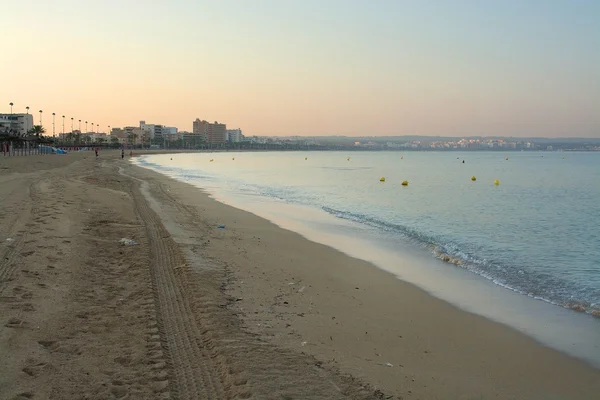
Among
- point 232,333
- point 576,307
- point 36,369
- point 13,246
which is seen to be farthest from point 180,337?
point 576,307

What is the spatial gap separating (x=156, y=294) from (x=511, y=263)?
8577 millimetres

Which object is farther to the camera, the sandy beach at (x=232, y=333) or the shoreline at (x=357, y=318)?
the shoreline at (x=357, y=318)

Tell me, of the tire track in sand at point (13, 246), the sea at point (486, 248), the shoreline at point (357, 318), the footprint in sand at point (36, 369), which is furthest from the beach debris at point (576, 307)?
the tire track in sand at point (13, 246)

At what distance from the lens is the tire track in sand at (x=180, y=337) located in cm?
407

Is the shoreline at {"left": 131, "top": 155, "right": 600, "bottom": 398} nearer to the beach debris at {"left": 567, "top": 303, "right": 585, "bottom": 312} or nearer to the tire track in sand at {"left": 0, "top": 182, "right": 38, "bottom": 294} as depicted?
the beach debris at {"left": 567, "top": 303, "right": 585, "bottom": 312}

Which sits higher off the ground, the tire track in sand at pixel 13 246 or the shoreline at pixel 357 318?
the tire track in sand at pixel 13 246

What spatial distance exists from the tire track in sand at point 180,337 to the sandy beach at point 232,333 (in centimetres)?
2

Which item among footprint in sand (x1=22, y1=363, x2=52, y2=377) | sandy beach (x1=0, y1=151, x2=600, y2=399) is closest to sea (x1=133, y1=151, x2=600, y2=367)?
sandy beach (x1=0, y1=151, x2=600, y2=399)

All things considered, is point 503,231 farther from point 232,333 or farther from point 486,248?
point 232,333

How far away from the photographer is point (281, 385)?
4242 millimetres

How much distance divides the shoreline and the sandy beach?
0.09 feet

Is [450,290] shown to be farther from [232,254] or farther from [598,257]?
[598,257]

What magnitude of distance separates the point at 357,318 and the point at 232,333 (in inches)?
79.3

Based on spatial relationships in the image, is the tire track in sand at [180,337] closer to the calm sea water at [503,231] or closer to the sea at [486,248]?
the sea at [486,248]
